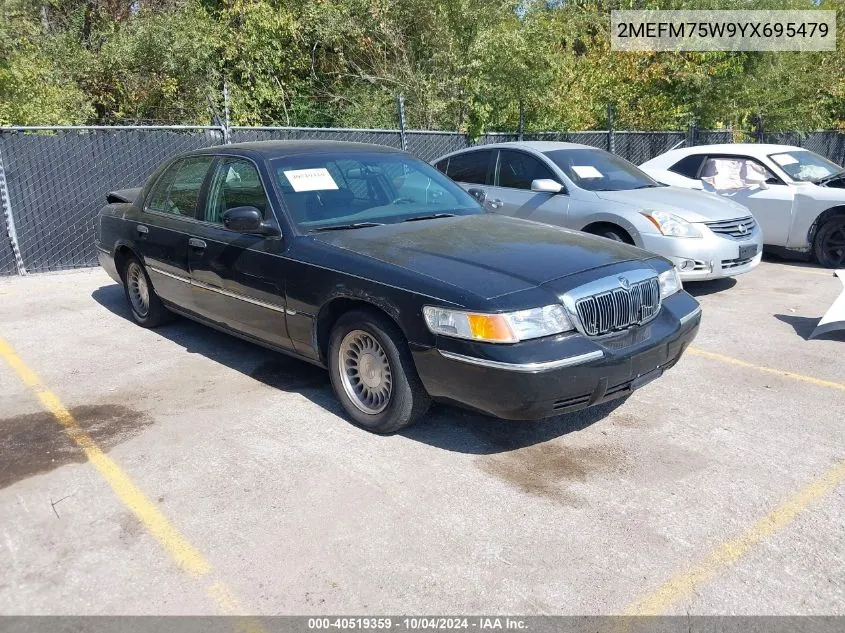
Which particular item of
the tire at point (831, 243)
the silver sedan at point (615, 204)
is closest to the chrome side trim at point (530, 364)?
the silver sedan at point (615, 204)

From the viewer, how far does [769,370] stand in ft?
18.1

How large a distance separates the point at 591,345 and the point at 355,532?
1.52 m

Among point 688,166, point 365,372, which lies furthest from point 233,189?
point 688,166

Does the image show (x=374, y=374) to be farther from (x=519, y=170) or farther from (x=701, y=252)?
(x=519, y=170)

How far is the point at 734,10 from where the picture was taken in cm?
1641

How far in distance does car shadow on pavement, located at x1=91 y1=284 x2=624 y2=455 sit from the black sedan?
0.33 m

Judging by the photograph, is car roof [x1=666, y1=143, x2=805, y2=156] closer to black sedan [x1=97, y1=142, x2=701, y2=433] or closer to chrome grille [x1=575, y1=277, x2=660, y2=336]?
black sedan [x1=97, y1=142, x2=701, y2=433]

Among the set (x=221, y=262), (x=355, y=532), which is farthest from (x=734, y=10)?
(x=355, y=532)

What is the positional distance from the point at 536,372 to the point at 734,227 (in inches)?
196

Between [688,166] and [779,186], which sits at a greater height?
[688,166]

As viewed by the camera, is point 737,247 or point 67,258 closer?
point 737,247

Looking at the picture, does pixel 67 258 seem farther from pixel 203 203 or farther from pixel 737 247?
pixel 737 247

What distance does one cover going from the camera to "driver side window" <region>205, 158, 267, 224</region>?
5.05m

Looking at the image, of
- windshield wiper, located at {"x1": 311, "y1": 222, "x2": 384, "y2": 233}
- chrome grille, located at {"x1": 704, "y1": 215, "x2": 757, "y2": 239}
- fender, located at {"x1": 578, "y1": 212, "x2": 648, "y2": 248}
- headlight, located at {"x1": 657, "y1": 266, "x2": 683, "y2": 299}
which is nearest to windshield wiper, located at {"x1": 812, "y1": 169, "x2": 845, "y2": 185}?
chrome grille, located at {"x1": 704, "y1": 215, "x2": 757, "y2": 239}
